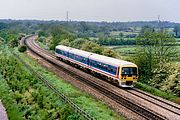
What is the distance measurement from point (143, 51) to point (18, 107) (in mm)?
25864

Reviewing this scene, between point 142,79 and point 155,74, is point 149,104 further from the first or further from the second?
point 142,79

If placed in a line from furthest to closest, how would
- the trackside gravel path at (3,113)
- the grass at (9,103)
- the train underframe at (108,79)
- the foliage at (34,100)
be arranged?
the train underframe at (108,79), the grass at (9,103), the trackside gravel path at (3,113), the foliage at (34,100)

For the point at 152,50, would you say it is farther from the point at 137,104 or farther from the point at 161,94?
the point at 137,104

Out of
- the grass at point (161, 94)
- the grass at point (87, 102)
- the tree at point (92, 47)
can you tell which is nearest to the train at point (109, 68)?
the grass at point (161, 94)

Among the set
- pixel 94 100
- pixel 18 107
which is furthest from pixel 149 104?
pixel 18 107

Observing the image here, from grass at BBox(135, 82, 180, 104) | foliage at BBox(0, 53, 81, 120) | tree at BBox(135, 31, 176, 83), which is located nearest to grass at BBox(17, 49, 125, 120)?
foliage at BBox(0, 53, 81, 120)

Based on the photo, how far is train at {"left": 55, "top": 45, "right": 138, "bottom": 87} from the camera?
4269 centimetres

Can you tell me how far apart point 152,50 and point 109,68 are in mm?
13630

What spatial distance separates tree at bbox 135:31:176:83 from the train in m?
6.42

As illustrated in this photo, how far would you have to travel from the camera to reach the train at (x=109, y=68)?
1681 inches

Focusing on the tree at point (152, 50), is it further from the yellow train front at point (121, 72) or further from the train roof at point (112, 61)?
the yellow train front at point (121, 72)

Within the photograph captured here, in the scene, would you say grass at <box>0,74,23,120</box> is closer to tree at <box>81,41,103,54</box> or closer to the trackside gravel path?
the trackside gravel path

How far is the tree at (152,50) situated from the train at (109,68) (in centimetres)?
642

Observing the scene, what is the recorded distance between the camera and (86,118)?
27.1 meters
